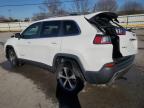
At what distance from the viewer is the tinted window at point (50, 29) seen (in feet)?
18.5

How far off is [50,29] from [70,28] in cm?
89

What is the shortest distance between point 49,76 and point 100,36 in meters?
2.83

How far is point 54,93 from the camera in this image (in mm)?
5234

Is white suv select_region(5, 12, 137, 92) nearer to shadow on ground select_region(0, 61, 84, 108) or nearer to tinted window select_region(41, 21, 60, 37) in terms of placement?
tinted window select_region(41, 21, 60, 37)

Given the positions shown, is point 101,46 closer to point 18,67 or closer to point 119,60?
point 119,60

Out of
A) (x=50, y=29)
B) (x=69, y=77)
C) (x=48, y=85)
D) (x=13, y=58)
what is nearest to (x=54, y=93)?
(x=69, y=77)

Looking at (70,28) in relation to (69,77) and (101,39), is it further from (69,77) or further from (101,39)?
(69,77)

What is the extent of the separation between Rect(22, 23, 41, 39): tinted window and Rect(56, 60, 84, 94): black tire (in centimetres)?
149

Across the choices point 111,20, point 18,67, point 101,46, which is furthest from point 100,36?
point 18,67

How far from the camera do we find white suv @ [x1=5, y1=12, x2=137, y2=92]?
452cm

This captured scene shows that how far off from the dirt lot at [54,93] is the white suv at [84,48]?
0.42 metres

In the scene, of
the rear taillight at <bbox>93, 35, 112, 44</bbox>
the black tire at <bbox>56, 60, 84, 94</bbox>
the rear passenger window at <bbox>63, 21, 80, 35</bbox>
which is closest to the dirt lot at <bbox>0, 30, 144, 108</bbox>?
the black tire at <bbox>56, 60, 84, 94</bbox>

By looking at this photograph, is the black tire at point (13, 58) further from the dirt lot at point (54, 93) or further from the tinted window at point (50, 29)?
the tinted window at point (50, 29)

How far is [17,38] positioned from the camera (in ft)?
24.6
